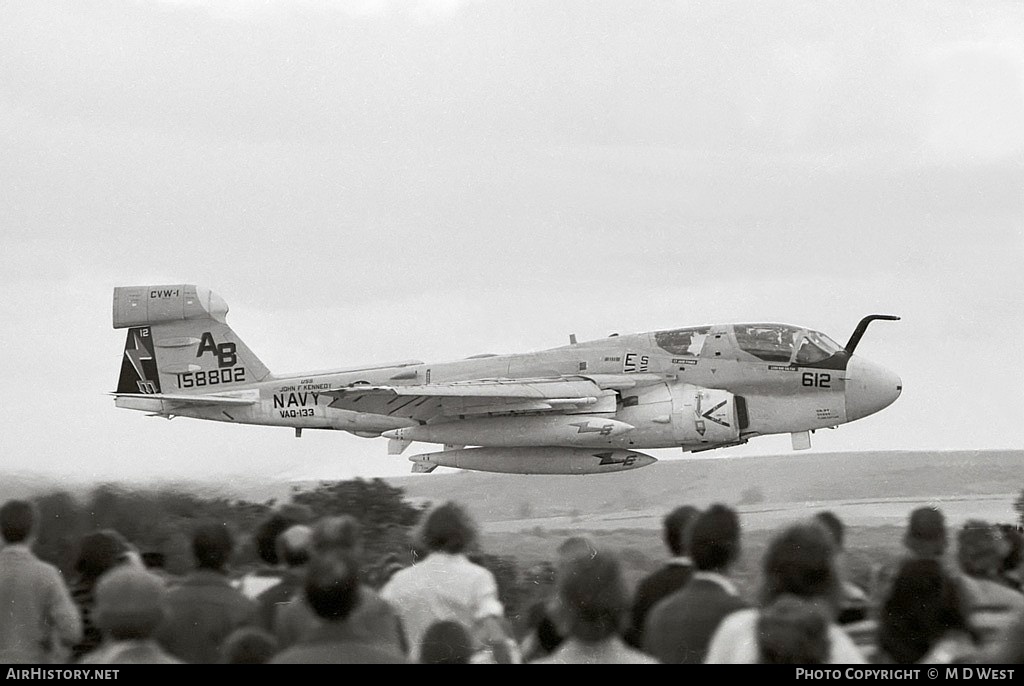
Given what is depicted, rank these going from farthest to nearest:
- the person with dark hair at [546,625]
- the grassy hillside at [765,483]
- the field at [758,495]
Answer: the grassy hillside at [765,483], the field at [758,495], the person with dark hair at [546,625]

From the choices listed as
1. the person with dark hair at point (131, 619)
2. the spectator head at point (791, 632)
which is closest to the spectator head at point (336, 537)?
the person with dark hair at point (131, 619)

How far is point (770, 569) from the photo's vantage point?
6766mm

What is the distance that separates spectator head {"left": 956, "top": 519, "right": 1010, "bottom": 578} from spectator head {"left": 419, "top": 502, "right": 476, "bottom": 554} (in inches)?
124

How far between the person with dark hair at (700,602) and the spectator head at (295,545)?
2203 millimetres

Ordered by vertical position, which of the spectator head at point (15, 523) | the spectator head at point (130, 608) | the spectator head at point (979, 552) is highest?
the spectator head at point (15, 523)

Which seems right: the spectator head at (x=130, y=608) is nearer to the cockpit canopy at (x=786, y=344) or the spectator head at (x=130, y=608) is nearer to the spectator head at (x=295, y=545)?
the spectator head at (x=295, y=545)

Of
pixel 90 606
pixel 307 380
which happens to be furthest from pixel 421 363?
pixel 90 606

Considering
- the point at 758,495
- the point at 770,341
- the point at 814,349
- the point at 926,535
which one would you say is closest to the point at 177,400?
the point at 770,341

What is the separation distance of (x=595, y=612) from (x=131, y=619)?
278cm

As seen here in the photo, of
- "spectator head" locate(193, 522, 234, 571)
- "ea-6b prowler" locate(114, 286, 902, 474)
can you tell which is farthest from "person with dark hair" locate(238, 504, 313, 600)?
"ea-6b prowler" locate(114, 286, 902, 474)

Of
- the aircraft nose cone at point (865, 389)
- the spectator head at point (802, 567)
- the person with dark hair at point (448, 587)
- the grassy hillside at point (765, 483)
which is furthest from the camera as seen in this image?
the aircraft nose cone at point (865, 389)

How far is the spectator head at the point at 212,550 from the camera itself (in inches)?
299

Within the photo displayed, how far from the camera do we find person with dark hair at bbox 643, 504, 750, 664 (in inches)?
272

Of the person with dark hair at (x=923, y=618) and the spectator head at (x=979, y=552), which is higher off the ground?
the spectator head at (x=979, y=552)
